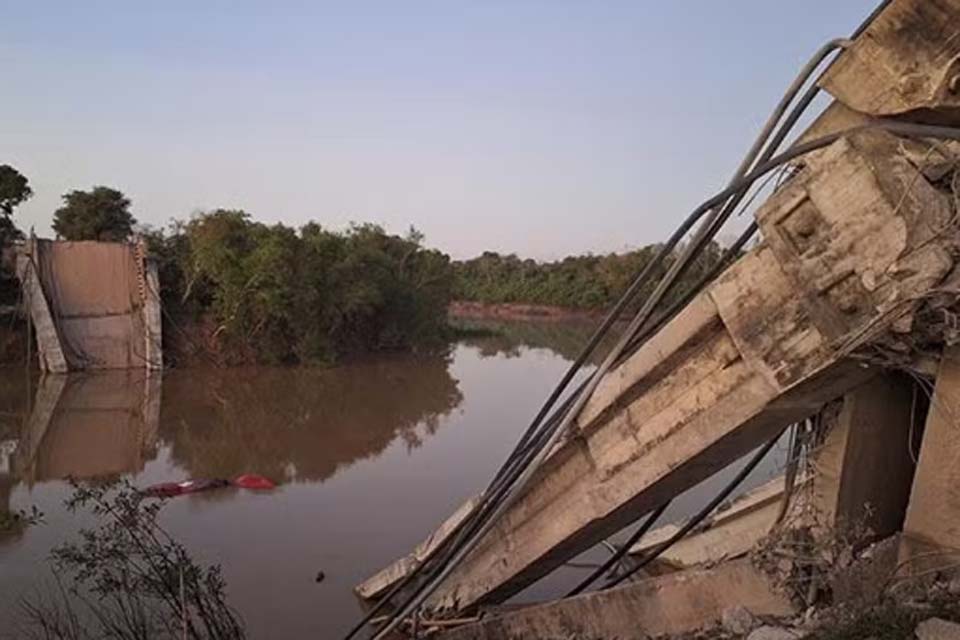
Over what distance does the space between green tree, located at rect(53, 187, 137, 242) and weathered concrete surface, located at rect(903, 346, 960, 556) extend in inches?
1196

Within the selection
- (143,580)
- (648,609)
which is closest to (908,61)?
(648,609)

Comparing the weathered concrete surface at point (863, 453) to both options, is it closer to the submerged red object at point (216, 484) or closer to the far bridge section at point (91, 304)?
the submerged red object at point (216, 484)

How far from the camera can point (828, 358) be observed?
9.84 feet

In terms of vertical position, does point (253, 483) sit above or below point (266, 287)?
below

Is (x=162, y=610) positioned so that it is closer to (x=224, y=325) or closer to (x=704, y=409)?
(x=704, y=409)

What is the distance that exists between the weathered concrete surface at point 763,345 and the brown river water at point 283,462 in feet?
8.67

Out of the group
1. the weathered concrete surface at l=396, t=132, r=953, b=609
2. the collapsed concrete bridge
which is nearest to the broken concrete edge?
the weathered concrete surface at l=396, t=132, r=953, b=609

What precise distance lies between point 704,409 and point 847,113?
50.2 inches

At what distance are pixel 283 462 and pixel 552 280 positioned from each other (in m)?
45.3

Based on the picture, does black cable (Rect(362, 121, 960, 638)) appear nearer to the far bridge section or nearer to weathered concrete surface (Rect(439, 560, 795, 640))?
weathered concrete surface (Rect(439, 560, 795, 640))

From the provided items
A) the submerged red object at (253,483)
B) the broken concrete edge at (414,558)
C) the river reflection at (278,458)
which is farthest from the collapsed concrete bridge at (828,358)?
the submerged red object at (253,483)

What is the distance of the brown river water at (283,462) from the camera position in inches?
276

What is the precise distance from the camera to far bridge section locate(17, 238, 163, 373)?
1942 cm

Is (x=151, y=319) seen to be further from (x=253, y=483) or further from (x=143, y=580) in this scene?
(x=143, y=580)
